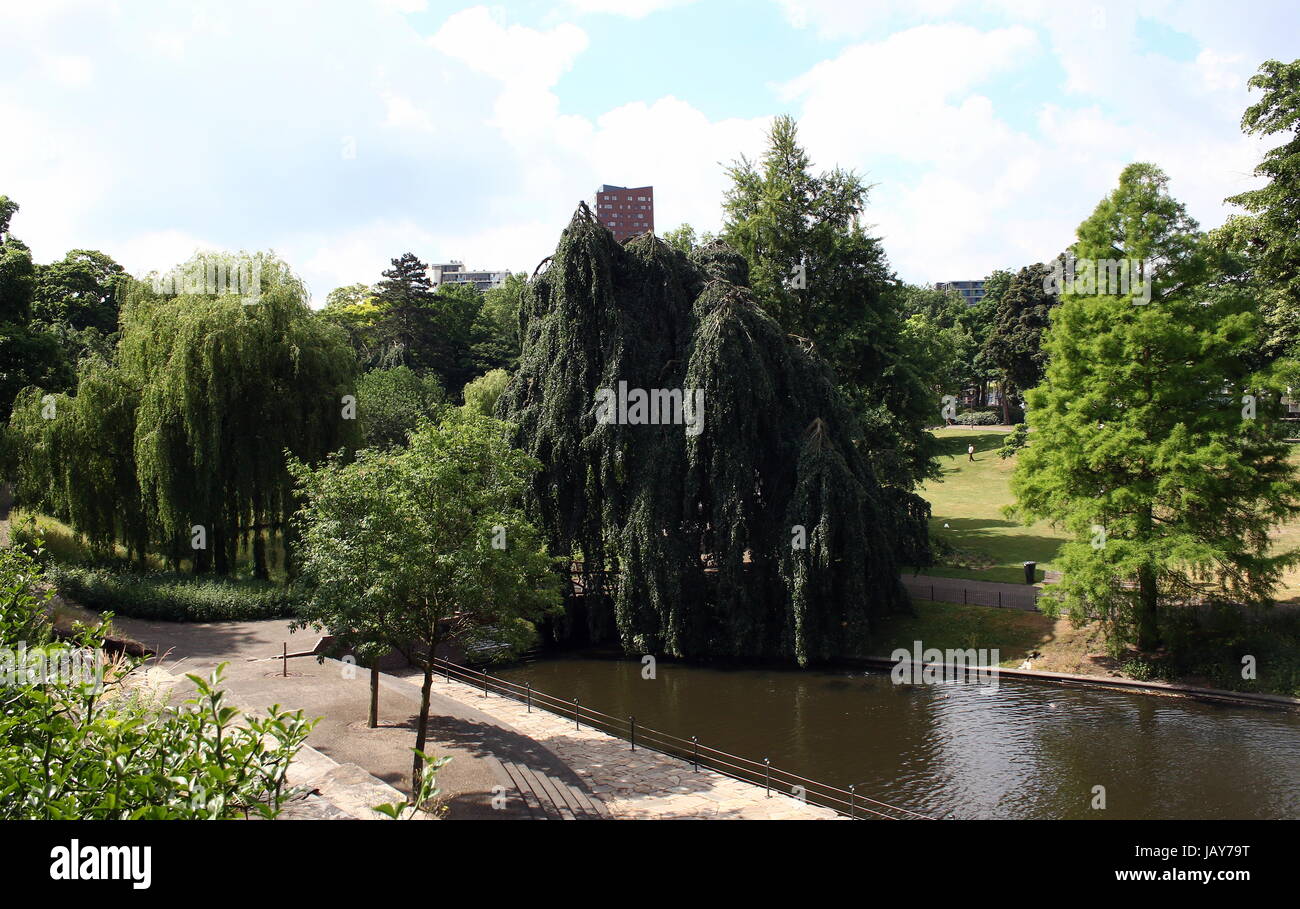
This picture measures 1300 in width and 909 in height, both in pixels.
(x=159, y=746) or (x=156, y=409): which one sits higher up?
(x=156, y=409)

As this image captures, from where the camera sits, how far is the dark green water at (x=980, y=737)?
15.6 meters

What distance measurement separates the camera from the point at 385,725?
1775 centimetres

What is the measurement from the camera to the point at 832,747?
1847 cm

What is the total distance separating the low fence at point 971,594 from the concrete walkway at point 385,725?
15.6m

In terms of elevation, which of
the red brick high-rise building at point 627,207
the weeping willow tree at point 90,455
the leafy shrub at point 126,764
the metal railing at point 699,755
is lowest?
the metal railing at point 699,755

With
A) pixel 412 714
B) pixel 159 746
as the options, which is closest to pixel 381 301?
pixel 412 714

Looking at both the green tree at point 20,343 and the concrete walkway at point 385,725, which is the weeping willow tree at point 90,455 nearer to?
the green tree at point 20,343

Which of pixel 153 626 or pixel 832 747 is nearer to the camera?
pixel 832 747

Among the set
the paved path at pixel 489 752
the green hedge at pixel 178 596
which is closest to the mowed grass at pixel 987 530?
the paved path at pixel 489 752

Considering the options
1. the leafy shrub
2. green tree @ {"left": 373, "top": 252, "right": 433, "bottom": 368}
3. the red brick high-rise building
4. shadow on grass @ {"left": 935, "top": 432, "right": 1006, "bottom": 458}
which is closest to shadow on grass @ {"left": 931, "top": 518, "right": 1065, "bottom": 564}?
shadow on grass @ {"left": 935, "top": 432, "right": 1006, "bottom": 458}
